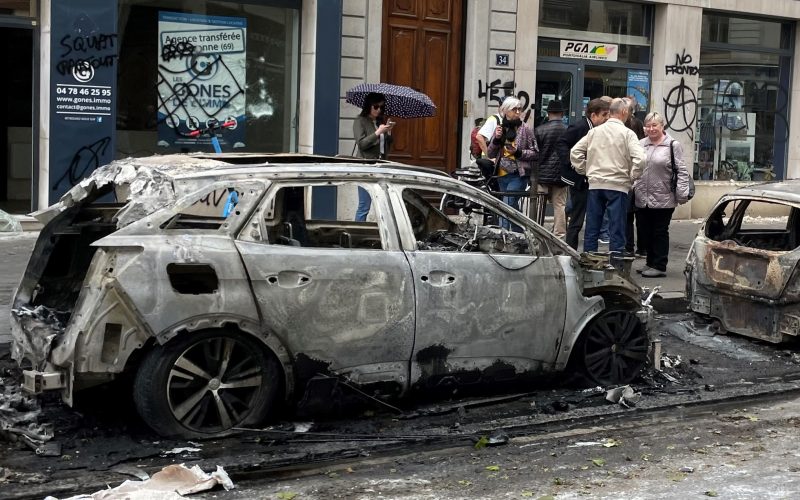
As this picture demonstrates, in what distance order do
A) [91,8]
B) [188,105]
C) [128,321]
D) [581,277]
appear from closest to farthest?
1. [128,321]
2. [581,277]
3. [91,8]
4. [188,105]

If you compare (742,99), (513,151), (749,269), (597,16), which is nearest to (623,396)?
(749,269)

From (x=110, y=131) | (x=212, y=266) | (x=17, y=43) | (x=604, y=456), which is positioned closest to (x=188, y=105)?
(x=110, y=131)

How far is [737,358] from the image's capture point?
28.3 feet

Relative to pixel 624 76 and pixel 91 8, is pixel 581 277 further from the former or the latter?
pixel 624 76

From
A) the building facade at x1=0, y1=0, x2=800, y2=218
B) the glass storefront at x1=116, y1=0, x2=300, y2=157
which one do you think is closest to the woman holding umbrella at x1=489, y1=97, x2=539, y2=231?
the building facade at x1=0, y1=0, x2=800, y2=218

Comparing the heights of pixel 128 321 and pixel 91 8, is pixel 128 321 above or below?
below

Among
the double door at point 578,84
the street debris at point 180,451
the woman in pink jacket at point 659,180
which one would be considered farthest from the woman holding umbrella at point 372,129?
the street debris at point 180,451

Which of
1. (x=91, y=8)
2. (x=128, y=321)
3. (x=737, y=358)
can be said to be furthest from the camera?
(x=91, y=8)

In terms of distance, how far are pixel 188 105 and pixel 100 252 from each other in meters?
8.57

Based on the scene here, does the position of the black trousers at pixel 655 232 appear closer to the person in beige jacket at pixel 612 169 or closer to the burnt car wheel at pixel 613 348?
the person in beige jacket at pixel 612 169

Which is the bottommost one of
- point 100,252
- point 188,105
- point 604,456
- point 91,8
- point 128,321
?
point 604,456

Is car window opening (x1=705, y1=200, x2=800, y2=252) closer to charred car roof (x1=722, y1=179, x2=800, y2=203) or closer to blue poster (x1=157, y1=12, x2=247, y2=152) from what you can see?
charred car roof (x1=722, y1=179, x2=800, y2=203)

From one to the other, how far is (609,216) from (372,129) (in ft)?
9.74

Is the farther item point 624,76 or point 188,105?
point 624,76
